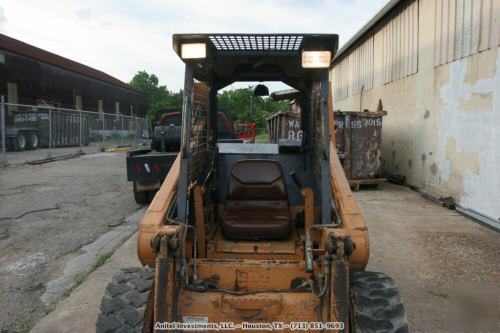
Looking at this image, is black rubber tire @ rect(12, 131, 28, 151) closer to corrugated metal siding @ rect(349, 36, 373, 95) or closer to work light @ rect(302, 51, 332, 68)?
corrugated metal siding @ rect(349, 36, 373, 95)

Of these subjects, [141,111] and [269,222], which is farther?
[141,111]

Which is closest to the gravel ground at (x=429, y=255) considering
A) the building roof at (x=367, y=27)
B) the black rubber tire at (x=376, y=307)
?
the black rubber tire at (x=376, y=307)

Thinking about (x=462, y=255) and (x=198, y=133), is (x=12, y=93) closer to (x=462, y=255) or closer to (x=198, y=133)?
(x=198, y=133)

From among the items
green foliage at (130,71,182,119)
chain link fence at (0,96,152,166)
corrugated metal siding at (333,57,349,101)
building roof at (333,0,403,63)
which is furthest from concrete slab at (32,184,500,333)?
green foliage at (130,71,182,119)

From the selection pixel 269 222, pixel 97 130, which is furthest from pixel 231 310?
pixel 97 130

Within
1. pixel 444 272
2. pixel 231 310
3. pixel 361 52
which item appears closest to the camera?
pixel 231 310

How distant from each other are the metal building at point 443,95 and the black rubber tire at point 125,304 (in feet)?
20.3

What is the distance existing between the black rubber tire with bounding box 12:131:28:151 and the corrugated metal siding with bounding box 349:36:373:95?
1443 centimetres

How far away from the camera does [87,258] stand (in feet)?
19.5

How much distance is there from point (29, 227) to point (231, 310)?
5.53 meters

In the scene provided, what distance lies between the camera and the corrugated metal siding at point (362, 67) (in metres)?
15.4

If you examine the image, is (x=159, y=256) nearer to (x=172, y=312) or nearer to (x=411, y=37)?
(x=172, y=312)

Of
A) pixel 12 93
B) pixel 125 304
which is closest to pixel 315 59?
pixel 125 304

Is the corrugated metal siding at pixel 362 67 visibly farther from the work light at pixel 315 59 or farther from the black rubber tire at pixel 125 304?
the black rubber tire at pixel 125 304
